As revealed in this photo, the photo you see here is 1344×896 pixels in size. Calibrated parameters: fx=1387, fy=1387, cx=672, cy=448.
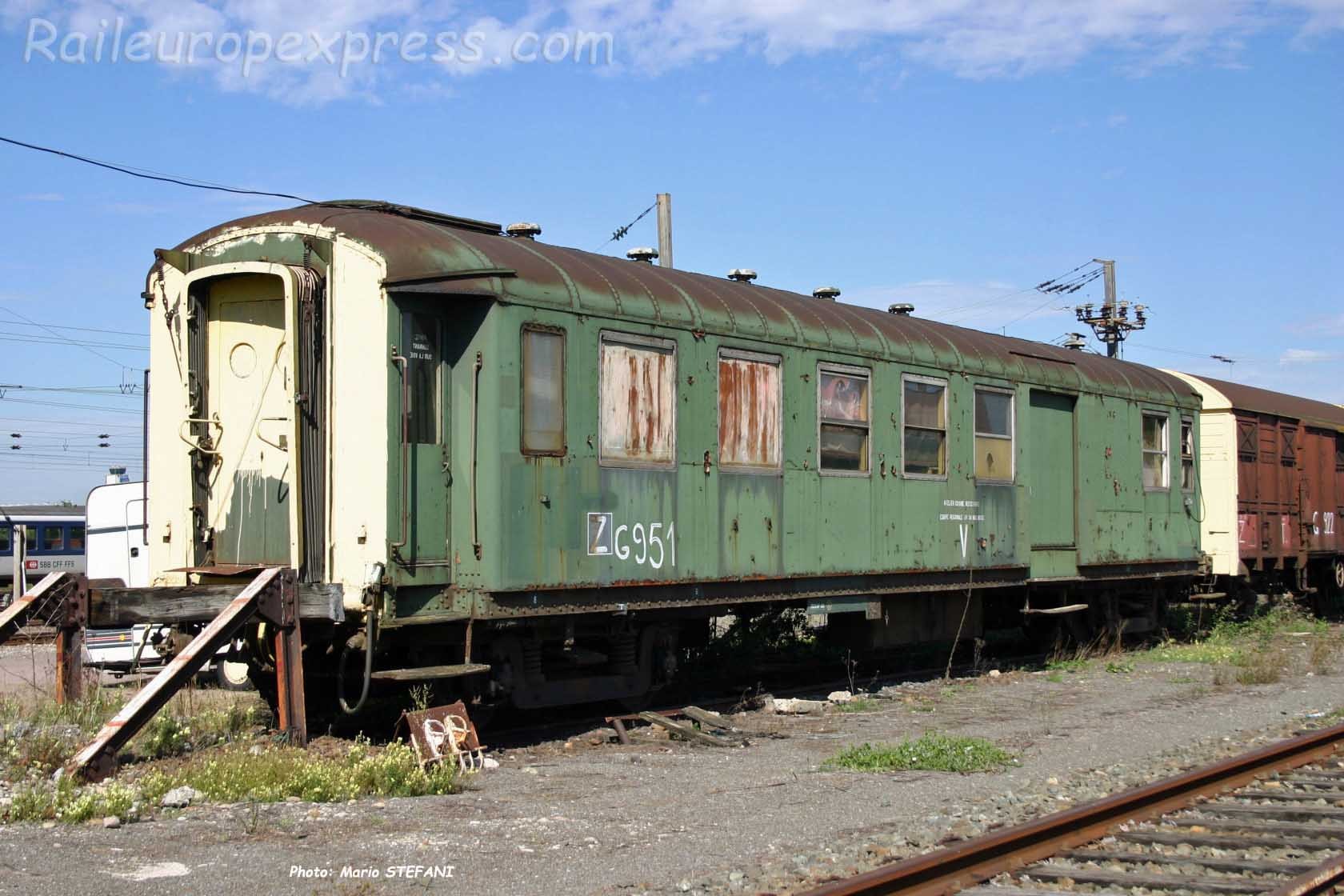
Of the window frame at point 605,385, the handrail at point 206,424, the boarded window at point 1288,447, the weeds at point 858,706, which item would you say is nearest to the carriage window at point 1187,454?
the boarded window at point 1288,447

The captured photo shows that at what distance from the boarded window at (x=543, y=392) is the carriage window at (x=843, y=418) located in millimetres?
3034

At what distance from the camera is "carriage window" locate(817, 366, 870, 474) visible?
11.9 m

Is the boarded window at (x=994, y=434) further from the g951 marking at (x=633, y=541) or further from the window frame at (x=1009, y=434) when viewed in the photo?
the g951 marking at (x=633, y=541)

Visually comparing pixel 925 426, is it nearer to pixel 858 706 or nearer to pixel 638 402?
pixel 858 706

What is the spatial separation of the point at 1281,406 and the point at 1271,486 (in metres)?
1.75

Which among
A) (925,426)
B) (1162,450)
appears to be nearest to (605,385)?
(925,426)

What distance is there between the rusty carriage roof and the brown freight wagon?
5423 millimetres

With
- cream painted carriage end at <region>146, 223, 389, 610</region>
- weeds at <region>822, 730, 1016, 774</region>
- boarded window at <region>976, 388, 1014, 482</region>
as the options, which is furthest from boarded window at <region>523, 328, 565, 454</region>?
boarded window at <region>976, 388, 1014, 482</region>

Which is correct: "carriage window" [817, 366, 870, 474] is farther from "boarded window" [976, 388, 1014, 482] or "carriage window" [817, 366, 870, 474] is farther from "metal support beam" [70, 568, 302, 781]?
"metal support beam" [70, 568, 302, 781]

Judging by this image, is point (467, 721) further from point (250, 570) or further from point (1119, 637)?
point (1119, 637)

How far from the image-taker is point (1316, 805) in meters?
7.32

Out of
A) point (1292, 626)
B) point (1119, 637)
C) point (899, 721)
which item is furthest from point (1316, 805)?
point (1292, 626)

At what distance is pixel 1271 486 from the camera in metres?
19.6

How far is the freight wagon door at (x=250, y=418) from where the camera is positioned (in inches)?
363
